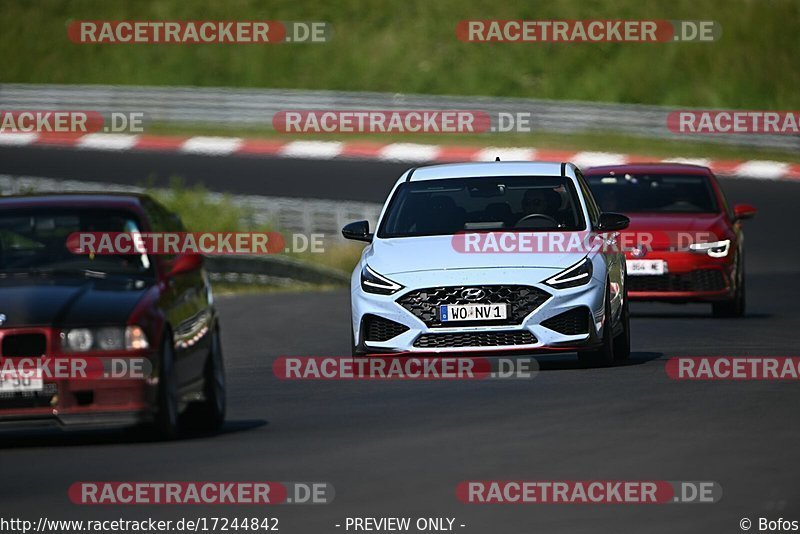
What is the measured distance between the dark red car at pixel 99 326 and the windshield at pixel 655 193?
10.1 metres

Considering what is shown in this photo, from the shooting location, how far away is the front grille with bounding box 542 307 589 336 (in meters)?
14.6

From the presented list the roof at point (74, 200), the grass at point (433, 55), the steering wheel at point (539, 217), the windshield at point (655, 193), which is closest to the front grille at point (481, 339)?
the steering wheel at point (539, 217)

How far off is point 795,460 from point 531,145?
3219 cm

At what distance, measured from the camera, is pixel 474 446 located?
10.5 m

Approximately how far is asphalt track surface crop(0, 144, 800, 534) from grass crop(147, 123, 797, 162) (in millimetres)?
22714

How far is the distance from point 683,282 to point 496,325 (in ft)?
21.1

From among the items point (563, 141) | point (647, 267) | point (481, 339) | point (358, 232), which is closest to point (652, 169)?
point (647, 267)

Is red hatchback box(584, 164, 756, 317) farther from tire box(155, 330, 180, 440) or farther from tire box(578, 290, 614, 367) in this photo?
tire box(155, 330, 180, 440)

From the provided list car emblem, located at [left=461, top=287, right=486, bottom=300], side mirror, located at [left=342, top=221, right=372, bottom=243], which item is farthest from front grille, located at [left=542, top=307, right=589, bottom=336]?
side mirror, located at [left=342, top=221, right=372, bottom=243]

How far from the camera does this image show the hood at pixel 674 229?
20578 millimetres

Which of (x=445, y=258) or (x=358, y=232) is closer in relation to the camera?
(x=445, y=258)

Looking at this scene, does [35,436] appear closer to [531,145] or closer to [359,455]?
[359,455]

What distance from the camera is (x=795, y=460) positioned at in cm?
975

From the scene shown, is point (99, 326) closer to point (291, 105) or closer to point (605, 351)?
point (605, 351)
